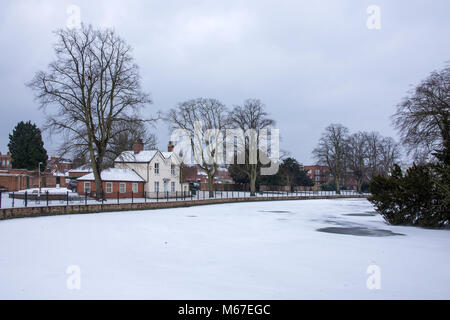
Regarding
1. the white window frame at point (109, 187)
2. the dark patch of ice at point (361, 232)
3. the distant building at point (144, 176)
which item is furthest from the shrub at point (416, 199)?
the white window frame at point (109, 187)

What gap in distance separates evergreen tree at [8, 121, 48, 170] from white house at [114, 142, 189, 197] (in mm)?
26916

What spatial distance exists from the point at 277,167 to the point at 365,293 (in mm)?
64372

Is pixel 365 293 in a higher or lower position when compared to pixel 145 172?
lower

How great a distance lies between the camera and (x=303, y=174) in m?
81.7

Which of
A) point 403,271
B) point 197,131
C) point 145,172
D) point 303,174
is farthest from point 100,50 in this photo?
point 303,174

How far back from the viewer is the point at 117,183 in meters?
40.5

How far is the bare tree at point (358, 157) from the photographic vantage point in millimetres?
78812

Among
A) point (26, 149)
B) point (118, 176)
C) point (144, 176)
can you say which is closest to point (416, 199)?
point (118, 176)

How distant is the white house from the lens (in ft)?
145

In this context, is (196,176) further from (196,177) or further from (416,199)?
(416,199)

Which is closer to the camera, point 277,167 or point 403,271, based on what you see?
point 403,271

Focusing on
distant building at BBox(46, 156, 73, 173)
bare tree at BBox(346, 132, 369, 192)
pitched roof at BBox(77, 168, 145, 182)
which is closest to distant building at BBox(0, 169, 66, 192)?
distant building at BBox(46, 156, 73, 173)

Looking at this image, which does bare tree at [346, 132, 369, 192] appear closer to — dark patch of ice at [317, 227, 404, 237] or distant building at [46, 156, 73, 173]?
distant building at [46, 156, 73, 173]
